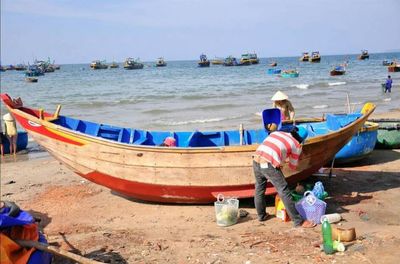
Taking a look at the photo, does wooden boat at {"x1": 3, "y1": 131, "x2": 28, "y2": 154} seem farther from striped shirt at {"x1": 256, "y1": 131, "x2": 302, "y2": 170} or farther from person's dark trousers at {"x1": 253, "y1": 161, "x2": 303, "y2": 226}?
striped shirt at {"x1": 256, "y1": 131, "x2": 302, "y2": 170}

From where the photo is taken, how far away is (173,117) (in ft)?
66.4

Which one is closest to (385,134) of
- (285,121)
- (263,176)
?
(285,121)

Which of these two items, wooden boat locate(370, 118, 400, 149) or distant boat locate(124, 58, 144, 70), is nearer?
wooden boat locate(370, 118, 400, 149)

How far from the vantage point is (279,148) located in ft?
19.3

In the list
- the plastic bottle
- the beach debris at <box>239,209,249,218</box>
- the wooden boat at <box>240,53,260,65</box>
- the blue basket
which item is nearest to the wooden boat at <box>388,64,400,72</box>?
the wooden boat at <box>240,53,260,65</box>

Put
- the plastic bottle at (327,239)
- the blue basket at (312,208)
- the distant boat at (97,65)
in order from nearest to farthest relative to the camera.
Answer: the plastic bottle at (327,239) → the blue basket at (312,208) → the distant boat at (97,65)

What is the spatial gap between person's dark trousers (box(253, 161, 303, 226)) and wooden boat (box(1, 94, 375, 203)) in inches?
17.8

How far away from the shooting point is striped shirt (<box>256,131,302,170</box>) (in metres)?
5.88

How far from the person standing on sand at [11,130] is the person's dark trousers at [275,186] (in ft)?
30.1

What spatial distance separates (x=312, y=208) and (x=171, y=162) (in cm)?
218

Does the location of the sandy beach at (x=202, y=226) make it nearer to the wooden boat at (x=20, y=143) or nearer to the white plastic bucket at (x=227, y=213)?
the white plastic bucket at (x=227, y=213)

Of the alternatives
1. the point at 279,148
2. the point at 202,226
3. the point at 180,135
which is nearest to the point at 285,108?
the point at 180,135

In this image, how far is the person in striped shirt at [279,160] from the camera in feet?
19.3

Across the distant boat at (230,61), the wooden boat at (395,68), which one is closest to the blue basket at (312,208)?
the wooden boat at (395,68)
